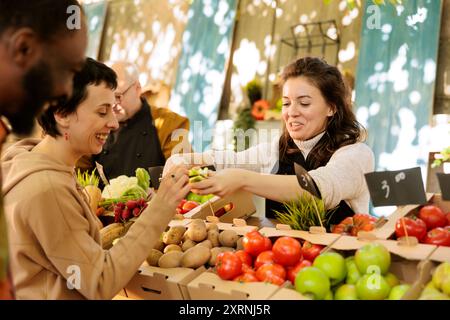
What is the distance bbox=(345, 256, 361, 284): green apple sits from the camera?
139 centimetres

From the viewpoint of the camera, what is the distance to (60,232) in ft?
4.20

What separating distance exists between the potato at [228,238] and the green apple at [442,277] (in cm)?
75

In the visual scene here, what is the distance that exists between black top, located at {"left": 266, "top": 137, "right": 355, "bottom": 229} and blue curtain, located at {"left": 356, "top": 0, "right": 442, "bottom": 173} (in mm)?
2731

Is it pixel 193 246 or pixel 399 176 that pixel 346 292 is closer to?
pixel 399 176

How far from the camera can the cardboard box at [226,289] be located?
1283 millimetres

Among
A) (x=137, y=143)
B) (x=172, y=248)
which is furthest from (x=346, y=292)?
(x=137, y=143)

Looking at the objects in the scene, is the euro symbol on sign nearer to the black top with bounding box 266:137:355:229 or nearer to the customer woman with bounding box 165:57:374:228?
the customer woman with bounding box 165:57:374:228

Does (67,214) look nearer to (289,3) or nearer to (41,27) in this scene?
(41,27)

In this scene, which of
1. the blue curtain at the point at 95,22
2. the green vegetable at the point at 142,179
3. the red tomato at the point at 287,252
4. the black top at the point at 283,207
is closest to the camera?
the red tomato at the point at 287,252

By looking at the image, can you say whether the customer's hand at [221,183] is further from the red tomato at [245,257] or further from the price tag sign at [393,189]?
the price tag sign at [393,189]

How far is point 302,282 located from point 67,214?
2.35 feet

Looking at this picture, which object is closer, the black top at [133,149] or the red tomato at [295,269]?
the red tomato at [295,269]

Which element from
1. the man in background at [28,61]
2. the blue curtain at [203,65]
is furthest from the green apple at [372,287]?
the blue curtain at [203,65]

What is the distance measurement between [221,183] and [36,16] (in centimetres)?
120
